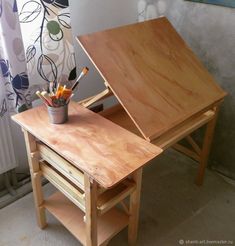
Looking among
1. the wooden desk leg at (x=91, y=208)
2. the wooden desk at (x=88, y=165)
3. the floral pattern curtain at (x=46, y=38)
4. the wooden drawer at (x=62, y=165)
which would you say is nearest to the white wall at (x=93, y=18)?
the floral pattern curtain at (x=46, y=38)

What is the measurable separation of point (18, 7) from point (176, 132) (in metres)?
1.00

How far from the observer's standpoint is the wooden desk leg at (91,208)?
1.16 m

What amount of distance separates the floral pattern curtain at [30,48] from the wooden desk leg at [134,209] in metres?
0.74

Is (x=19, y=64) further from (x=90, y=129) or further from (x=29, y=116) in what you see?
(x=90, y=129)

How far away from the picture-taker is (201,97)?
5.28 feet

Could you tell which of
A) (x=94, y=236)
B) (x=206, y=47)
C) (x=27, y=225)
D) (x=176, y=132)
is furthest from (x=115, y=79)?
(x=27, y=225)

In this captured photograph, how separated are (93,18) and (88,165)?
1.29 meters

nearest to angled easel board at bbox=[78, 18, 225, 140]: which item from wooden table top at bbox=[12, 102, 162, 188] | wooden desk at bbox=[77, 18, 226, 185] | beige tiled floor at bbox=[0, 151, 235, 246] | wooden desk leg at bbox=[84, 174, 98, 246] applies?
wooden desk at bbox=[77, 18, 226, 185]

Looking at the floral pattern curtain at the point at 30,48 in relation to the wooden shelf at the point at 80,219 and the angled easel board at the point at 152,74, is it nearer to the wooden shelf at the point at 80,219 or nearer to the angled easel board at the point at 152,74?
the angled easel board at the point at 152,74

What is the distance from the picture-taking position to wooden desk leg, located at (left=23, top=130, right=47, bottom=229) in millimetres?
1443

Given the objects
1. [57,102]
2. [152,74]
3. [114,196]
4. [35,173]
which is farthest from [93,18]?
[114,196]

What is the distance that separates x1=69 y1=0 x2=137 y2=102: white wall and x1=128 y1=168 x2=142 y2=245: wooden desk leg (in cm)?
101

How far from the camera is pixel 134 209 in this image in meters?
1.47

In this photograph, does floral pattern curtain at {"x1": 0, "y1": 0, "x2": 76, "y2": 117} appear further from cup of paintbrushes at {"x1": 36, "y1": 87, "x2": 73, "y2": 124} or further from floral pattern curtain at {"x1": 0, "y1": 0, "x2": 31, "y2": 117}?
cup of paintbrushes at {"x1": 36, "y1": 87, "x2": 73, "y2": 124}
